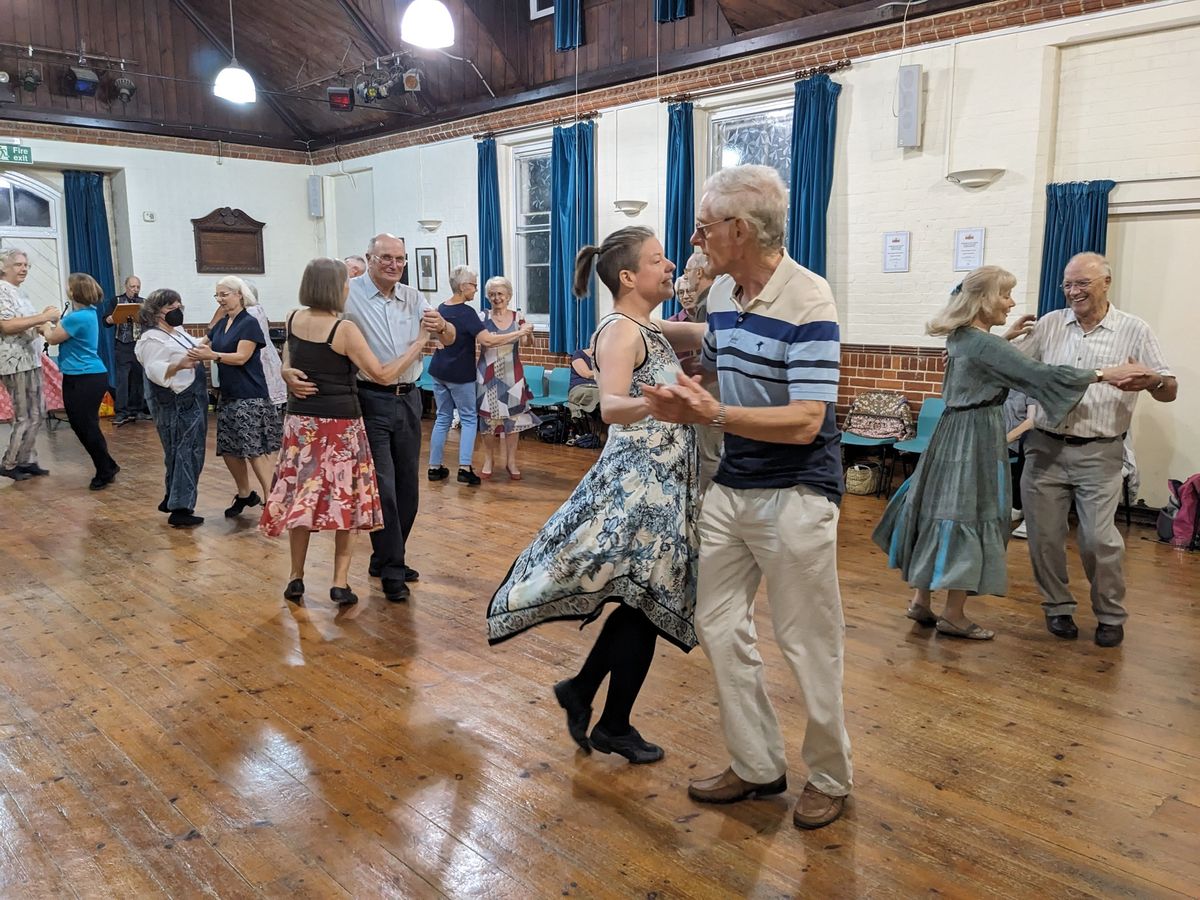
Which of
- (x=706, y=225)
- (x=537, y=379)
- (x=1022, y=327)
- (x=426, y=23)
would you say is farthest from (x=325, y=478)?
(x=537, y=379)

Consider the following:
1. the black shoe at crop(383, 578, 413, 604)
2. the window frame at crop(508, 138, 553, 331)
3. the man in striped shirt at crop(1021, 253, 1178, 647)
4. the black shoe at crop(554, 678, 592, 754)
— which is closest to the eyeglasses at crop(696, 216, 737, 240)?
the black shoe at crop(554, 678, 592, 754)

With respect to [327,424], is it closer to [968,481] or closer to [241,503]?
[241,503]

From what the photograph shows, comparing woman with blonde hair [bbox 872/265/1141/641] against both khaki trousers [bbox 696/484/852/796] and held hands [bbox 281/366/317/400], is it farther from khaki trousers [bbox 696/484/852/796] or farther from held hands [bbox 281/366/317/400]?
held hands [bbox 281/366/317/400]

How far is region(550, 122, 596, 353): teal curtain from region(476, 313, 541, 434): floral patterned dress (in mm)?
2052

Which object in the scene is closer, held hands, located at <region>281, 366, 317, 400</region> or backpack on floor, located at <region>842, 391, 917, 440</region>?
held hands, located at <region>281, 366, 317, 400</region>

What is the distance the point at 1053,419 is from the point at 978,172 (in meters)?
3.28

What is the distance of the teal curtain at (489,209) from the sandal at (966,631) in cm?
715

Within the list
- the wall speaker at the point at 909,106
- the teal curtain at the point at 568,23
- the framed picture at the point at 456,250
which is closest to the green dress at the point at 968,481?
the wall speaker at the point at 909,106

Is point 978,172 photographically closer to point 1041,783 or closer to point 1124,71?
point 1124,71

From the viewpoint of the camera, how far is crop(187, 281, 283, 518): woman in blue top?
5.29m

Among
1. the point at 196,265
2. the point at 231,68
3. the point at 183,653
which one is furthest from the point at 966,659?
the point at 196,265

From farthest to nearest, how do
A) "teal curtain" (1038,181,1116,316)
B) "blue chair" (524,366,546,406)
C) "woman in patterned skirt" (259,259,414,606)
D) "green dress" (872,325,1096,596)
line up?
"blue chair" (524,366,546,406) < "teal curtain" (1038,181,1116,316) < "woman in patterned skirt" (259,259,414,606) < "green dress" (872,325,1096,596)

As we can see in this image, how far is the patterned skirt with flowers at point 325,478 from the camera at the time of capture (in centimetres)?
388

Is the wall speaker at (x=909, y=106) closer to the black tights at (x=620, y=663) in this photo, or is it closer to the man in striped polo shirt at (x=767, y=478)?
the man in striped polo shirt at (x=767, y=478)
